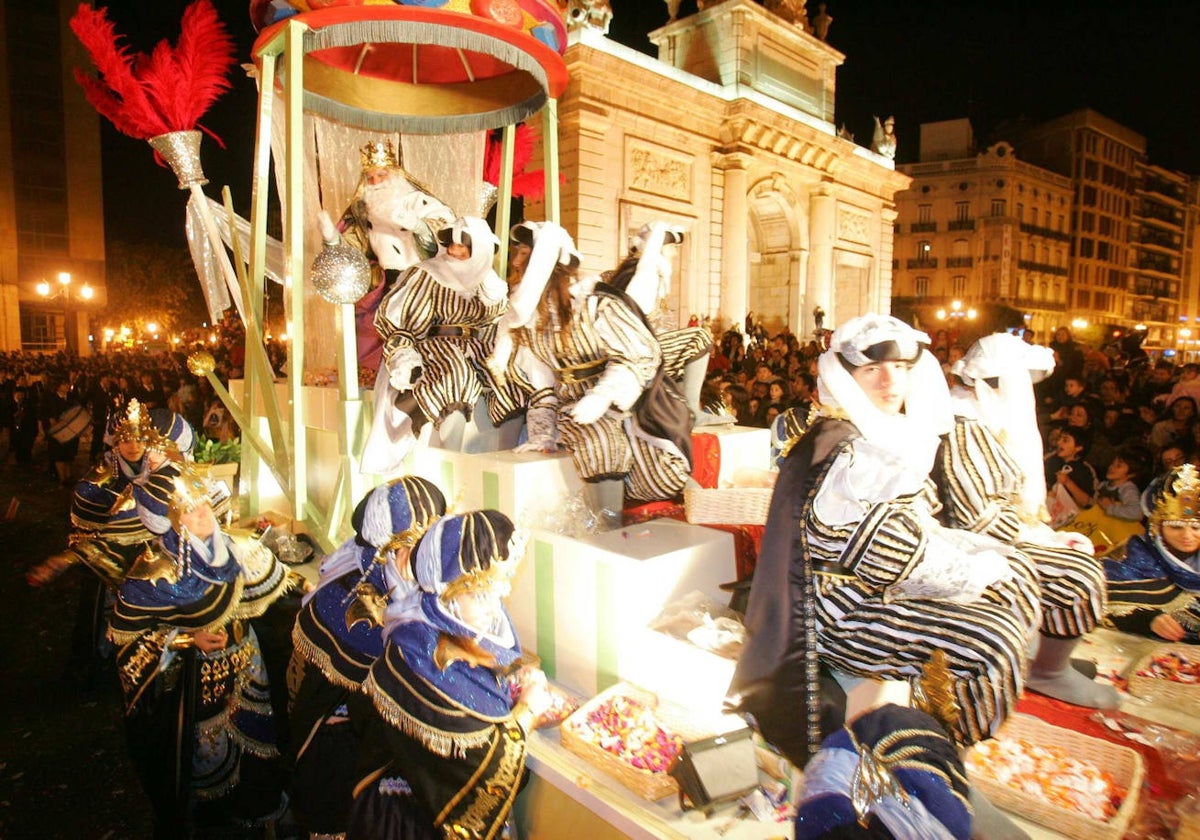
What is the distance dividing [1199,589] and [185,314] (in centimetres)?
3494

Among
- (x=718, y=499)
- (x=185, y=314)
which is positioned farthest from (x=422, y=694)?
(x=185, y=314)

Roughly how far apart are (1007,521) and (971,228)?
49270 millimetres

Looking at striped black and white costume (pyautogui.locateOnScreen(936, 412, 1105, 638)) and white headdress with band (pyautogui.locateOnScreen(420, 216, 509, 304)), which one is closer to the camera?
striped black and white costume (pyautogui.locateOnScreen(936, 412, 1105, 638))

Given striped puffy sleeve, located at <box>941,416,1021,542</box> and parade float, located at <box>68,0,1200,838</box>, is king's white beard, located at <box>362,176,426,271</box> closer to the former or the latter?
parade float, located at <box>68,0,1200,838</box>

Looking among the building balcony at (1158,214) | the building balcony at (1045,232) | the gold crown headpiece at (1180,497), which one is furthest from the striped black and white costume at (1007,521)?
the building balcony at (1158,214)

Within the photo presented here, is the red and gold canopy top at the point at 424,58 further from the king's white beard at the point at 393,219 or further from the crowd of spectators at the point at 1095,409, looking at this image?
the crowd of spectators at the point at 1095,409

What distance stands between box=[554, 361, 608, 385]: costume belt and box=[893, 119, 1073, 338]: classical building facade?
43.5 metres

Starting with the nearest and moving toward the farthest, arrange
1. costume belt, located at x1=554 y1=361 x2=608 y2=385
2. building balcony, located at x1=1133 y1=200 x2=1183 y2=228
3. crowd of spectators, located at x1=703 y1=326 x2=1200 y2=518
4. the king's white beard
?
costume belt, located at x1=554 y1=361 x2=608 y2=385, the king's white beard, crowd of spectators, located at x1=703 y1=326 x2=1200 y2=518, building balcony, located at x1=1133 y1=200 x2=1183 y2=228

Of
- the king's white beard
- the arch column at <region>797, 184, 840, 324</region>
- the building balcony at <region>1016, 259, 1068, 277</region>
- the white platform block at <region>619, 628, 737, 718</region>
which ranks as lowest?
the white platform block at <region>619, 628, 737, 718</region>

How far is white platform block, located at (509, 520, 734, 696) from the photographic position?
2955mm

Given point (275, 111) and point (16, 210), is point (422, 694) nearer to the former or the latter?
point (275, 111)

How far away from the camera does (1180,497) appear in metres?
3.15

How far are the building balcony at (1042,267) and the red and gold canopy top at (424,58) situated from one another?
48885mm

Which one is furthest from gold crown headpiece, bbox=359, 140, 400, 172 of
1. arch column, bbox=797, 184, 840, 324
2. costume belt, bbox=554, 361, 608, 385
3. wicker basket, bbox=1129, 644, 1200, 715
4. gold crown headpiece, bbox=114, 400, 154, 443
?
arch column, bbox=797, 184, 840, 324
